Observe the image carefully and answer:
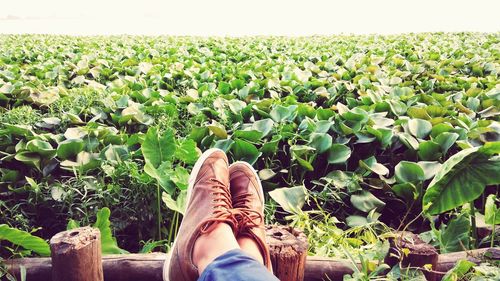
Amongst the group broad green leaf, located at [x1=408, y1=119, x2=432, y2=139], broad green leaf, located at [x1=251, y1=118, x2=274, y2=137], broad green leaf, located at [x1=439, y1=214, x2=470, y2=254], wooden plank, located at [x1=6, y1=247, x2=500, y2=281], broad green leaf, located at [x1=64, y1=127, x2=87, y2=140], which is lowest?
wooden plank, located at [x1=6, y1=247, x2=500, y2=281]

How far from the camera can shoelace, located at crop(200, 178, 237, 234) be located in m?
1.39

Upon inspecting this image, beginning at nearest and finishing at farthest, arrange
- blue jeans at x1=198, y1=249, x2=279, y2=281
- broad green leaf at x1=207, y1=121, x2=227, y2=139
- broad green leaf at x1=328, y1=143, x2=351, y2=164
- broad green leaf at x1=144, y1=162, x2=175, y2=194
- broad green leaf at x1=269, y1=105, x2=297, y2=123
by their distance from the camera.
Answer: blue jeans at x1=198, y1=249, x2=279, y2=281
broad green leaf at x1=144, y1=162, x2=175, y2=194
broad green leaf at x1=328, y1=143, x2=351, y2=164
broad green leaf at x1=207, y1=121, x2=227, y2=139
broad green leaf at x1=269, y1=105, x2=297, y2=123

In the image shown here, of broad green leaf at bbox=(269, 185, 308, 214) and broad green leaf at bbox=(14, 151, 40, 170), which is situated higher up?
broad green leaf at bbox=(14, 151, 40, 170)

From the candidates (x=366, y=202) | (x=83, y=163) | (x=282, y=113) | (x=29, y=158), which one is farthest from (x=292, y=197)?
(x=29, y=158)

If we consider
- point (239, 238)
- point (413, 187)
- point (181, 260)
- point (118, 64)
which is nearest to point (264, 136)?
point (413, 187)

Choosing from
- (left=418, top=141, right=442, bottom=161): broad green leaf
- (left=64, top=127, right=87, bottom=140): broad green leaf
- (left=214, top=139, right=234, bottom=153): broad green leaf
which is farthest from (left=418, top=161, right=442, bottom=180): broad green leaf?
(left=64, top=127, right=87, bottom=140): broad green leaf

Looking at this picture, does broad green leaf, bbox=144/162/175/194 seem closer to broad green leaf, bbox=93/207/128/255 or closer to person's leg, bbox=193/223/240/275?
broad green leaf, bbox=93/207/128/255

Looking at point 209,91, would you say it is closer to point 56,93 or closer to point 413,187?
point 56,93

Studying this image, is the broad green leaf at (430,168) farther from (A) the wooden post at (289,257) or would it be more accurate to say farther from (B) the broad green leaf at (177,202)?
(B) the broad green leaf at (177,202)

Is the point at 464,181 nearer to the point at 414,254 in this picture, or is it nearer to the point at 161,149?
the point at 414,254

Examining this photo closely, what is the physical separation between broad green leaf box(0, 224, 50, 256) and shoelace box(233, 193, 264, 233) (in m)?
0.60

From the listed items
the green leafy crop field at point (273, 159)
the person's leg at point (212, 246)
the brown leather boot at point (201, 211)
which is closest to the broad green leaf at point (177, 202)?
the green leafy crop field at point (273, 159)

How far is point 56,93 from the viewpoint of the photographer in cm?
322

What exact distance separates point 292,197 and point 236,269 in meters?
0.94
